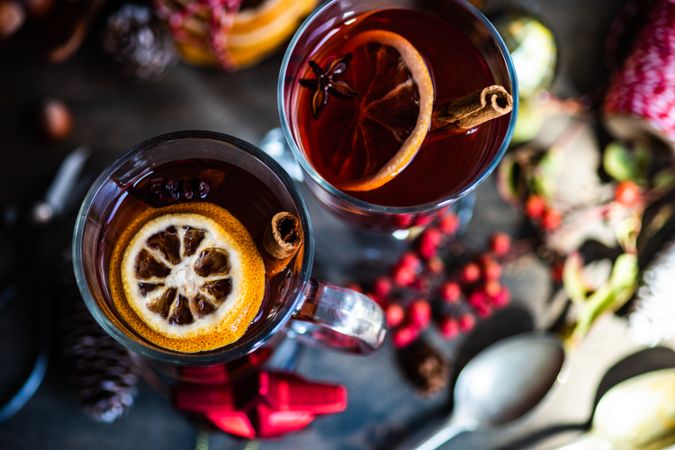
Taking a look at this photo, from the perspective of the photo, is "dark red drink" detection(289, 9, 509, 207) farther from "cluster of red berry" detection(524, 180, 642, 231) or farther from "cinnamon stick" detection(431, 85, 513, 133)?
"cluster of red berry" detection(524, 180, 642, 231)

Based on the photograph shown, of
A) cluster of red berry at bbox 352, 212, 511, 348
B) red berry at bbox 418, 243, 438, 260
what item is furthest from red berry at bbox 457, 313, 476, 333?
red berry at bbox 418, 243, 438, 260

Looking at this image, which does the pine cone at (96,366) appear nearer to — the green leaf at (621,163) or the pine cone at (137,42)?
the pine cone at (137,42)

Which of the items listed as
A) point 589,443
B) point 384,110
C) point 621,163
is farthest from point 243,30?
point 589,443

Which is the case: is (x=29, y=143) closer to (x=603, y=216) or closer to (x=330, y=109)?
(x=330, y=109)

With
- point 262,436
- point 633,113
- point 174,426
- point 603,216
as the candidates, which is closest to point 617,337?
point 603,216

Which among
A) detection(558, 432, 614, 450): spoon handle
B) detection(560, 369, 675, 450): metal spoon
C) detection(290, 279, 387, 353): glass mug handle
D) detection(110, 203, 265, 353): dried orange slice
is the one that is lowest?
detection(558, 432, 614, 450): spoon handle

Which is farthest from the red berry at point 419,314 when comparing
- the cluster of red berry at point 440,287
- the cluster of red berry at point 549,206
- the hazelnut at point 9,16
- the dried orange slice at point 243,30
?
the hazelnut at point 9,16
